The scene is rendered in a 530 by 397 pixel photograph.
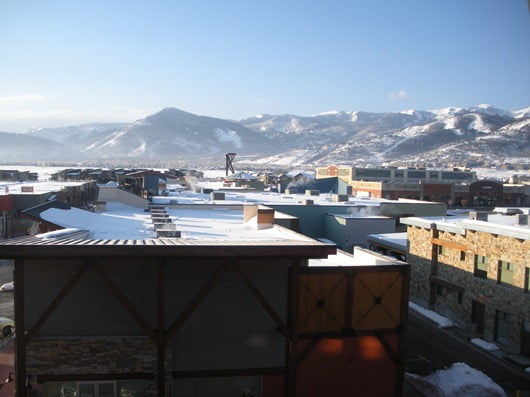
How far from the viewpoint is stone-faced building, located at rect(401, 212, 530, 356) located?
2070cm

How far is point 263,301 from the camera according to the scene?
466 inches

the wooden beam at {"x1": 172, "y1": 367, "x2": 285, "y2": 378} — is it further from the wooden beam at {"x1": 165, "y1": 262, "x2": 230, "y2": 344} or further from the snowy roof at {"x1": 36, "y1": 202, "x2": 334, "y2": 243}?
the snowy roof at {"x1": 36, "y1": 202, "x2": 334, "y2": 243}

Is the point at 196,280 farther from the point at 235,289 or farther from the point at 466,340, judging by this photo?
the point at 466,340

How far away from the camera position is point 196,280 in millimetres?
11734

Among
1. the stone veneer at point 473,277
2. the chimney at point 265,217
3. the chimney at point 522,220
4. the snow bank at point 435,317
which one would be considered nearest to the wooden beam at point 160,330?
the chimney at point 265,217

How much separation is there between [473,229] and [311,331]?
45.9 ft

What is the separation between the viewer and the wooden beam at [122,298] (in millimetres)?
11000

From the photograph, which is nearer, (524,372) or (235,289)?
(235,289)

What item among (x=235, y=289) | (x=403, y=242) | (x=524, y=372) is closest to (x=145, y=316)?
(x=235, y=289)

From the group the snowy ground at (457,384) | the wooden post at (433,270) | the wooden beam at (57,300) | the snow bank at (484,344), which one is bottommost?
the snow bank at (484,344)

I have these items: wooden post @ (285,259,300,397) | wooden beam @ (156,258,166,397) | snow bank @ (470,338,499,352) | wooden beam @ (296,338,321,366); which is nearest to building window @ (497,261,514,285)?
snow bank @ (470,338,499,352)

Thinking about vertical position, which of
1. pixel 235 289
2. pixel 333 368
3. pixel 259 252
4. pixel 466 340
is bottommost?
pixel 466 340

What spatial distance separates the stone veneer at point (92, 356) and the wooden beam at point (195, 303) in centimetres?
51

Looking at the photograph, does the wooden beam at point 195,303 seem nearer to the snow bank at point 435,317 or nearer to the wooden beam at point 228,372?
the wooden beam at point 228,372
